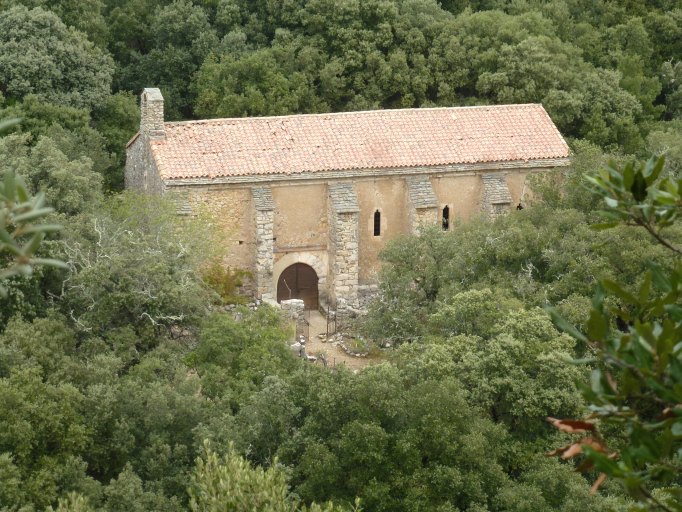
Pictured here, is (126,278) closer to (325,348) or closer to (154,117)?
(325,348)

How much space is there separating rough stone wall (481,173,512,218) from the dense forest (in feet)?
5.01

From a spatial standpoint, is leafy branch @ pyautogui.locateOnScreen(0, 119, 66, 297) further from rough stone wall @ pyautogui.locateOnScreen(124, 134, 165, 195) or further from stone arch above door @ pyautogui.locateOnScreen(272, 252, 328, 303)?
stone arch above door @ pyautogui.locateOnScreen(272, 252, 328, 303)

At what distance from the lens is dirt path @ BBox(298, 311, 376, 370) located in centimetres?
3559

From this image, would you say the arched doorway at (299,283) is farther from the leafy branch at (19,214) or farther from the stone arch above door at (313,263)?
the leafy branch at (19,214)

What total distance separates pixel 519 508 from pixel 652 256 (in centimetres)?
975

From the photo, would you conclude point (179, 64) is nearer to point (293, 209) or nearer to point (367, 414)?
point (293, 209)

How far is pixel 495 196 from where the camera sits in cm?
3966

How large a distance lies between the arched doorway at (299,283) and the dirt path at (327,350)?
3.25 ft

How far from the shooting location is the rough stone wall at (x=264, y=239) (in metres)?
38.2

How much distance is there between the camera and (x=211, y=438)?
2561 cm

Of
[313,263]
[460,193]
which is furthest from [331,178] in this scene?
[460,193]

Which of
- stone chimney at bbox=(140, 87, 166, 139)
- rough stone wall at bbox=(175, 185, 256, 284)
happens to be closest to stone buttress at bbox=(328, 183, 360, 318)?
rough stone wall at bbox=(175, 185, 256, 284)

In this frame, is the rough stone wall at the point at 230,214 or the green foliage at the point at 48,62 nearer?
the rough stone wall at the point at 230,214

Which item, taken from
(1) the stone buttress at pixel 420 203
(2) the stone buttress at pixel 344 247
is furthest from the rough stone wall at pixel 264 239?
(1) the stone buttress at pixel 420 203
